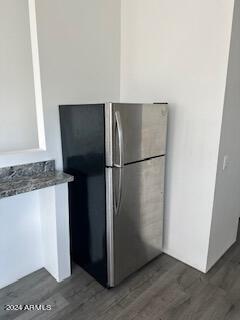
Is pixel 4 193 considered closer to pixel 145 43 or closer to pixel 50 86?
pixel 50 86

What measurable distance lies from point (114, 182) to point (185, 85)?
1110 mm

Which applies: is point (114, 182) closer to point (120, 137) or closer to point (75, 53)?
point (120, 137)

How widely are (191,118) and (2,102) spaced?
1.67 meters

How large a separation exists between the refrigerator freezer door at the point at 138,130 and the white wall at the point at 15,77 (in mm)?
971

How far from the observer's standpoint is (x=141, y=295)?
1982mm

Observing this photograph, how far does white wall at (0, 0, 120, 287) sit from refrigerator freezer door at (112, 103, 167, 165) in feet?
2.29

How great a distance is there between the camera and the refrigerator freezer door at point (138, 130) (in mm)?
1753

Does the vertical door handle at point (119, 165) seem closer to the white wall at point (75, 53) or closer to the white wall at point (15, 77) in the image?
the white wall at point (75, 53)

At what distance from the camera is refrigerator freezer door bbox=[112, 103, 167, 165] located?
5.75ft

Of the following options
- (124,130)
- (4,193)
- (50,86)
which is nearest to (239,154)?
(124,130)

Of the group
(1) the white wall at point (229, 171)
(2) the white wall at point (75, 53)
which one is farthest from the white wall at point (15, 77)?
(1) the white wall at point (229, 171)

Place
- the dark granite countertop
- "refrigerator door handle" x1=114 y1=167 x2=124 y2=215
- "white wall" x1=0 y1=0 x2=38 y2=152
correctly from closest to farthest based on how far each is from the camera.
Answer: the dark granite countertop, "refrigerator door handle" x1=114 y1=167 x2=124 y2=215, "white wall" x1=0 y1=0 x2=38 y2=152

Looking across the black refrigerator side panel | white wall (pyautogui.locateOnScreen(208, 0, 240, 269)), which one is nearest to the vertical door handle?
the black refrigerator side panel

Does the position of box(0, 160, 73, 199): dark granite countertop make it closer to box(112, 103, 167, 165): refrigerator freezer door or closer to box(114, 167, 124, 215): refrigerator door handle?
box(114, 167, 124, 215): refrigerator door handle
